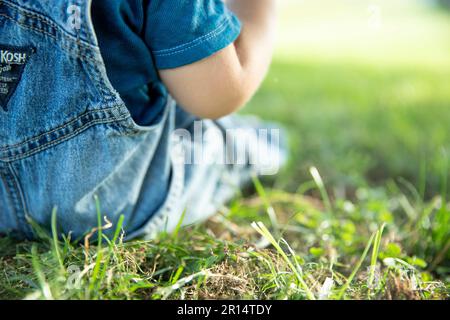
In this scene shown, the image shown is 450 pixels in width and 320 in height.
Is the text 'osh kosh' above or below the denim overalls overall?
above

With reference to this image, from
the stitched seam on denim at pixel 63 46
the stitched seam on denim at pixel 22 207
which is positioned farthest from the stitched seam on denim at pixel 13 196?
the stitched seam on denim at pixel 63 46

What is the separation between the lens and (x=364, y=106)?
7.78 ft

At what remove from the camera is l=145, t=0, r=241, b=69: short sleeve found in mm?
931

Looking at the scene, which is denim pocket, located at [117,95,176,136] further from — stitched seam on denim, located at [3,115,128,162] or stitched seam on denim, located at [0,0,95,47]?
stitched seam on denim, located at [0,0,95,47]

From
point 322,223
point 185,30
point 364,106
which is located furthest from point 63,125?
point 364,106

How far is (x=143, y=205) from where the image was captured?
1198mm

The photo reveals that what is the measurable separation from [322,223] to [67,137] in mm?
648

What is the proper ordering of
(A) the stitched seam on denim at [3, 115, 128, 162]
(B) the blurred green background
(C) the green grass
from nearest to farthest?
(C) the green grass
(A) the stitched seam on denim at [3, 115, 128, 162]
(B) the blurred green background

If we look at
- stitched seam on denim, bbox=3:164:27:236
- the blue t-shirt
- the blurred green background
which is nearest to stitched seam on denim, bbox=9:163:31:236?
stitched seam on denim, bbox=3:164:27:236

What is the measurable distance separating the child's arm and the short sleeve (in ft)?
0.09

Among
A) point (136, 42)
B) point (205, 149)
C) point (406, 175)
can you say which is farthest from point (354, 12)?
point (136, 42)

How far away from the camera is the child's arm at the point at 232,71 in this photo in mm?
1014
